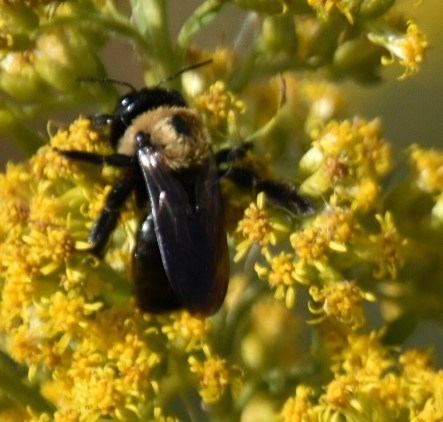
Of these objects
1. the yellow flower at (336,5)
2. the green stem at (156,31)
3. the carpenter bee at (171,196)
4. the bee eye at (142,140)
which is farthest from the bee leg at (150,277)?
the yellow flower at (336,5)

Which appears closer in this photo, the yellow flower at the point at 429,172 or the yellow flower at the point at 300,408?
the yellow flower at the point at 300,408

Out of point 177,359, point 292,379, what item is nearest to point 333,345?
point 292,379

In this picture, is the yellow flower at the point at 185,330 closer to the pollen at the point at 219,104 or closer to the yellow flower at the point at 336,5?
the pollen at the point at 219,104

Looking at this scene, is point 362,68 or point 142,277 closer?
point 142,277

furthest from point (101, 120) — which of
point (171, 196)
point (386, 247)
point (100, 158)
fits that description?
point (386, 247)

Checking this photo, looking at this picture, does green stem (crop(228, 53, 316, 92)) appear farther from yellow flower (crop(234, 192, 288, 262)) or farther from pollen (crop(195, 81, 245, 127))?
yellow flower (crop(234, 192, 288, 262))

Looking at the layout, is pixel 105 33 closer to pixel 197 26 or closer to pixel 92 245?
pixel 197 26
